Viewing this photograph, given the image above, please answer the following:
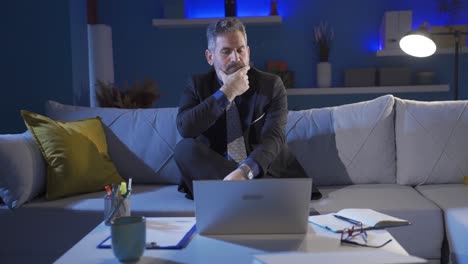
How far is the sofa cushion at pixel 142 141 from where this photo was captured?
2369 mm

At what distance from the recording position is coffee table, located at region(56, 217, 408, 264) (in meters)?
0.99

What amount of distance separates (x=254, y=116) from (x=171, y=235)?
97 centimetres

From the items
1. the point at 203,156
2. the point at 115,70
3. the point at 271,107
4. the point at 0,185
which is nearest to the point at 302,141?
the point at 271,107

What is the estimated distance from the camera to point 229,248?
104cm

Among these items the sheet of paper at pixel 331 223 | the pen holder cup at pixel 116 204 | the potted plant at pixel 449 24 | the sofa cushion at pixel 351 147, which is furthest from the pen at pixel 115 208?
the potted plant at pixel 449 24

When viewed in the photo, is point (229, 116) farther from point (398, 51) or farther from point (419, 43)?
point (398, 51)

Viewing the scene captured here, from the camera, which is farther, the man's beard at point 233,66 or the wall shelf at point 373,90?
Result: the wall shelf at point 373,90

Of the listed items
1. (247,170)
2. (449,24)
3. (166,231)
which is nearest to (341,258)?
(166,231)

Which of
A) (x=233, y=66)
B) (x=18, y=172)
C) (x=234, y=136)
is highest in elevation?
(x=233, y=66)

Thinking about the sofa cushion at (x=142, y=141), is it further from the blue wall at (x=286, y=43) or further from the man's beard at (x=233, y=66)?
the blue wall at (x=286, y=43)

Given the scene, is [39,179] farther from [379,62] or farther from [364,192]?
[379,62]

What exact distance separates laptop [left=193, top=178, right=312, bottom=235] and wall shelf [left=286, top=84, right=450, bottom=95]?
2.76 meters

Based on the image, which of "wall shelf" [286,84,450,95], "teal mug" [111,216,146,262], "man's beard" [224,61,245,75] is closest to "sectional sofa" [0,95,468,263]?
"man's beard" [224,61,245,75]

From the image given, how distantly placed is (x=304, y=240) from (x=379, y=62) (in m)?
3.09
